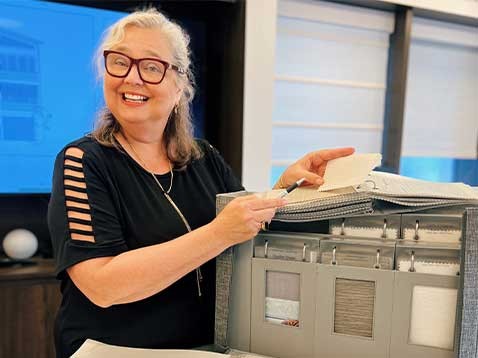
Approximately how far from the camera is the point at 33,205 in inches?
70.6

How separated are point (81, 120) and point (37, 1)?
1.45 feet

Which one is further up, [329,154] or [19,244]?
[329,154]

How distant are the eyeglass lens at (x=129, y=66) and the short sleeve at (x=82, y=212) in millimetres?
161

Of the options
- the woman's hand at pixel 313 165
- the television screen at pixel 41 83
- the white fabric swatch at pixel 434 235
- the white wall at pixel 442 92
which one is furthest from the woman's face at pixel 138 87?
the white wall at pixel 442 92

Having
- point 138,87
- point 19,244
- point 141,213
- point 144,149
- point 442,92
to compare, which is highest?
point 442,92

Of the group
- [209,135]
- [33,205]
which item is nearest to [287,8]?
[209,135]

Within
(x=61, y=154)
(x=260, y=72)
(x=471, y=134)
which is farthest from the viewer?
(x=471, y=134)

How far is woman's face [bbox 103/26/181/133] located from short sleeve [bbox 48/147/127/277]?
116 millimetres

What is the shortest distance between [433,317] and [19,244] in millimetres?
1462

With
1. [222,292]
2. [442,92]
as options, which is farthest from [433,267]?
[442,92]

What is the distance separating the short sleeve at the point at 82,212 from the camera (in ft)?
2.24

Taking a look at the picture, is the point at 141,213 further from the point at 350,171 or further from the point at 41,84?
the point at 41,84

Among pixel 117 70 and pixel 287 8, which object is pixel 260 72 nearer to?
pixel 287 8

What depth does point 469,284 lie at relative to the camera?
55 cm
